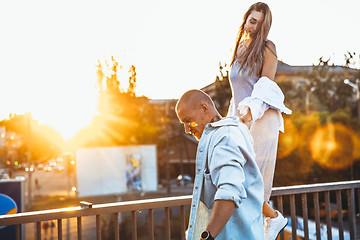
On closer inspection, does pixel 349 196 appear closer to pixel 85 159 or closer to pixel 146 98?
pixel 146 98

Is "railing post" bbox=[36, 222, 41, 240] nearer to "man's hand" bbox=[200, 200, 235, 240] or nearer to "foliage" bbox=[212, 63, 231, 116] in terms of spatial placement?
"man's hand" bbox=[200, 200, 235, 240]

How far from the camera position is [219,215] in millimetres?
1589

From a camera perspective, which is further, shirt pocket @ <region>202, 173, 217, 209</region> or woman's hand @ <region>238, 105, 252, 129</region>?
woman's hand @ <region>238, 105, 252, 129</region>

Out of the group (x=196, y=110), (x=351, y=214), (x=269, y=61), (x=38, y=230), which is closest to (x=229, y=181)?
(x=196, y=110)

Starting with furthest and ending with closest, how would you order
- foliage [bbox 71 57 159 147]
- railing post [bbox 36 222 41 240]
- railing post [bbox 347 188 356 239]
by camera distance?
foliage [bbox 71 57 159 147] → railing post [bbox 347 188 356 239] → railing post [bbox 36 222 41 240]

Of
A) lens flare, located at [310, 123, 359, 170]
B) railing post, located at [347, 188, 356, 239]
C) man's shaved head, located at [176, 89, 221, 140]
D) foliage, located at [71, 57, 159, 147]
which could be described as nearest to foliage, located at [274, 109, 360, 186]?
lens flare, located at [310, 123, 359, 170]

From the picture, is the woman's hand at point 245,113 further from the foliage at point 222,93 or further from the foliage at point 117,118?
the foliage at point 117,118

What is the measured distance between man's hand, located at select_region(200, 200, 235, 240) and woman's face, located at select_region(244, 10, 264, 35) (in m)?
1.14

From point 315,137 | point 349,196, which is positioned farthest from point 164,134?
point 349,196

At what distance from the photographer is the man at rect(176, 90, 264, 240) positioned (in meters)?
1.59

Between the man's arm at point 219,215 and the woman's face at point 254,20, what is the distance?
1.14 metres

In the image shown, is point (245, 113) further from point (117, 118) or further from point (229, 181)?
point (117, 118)

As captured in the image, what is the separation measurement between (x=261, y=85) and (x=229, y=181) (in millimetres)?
Answer: 854

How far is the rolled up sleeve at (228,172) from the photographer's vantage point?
5.21 feet
